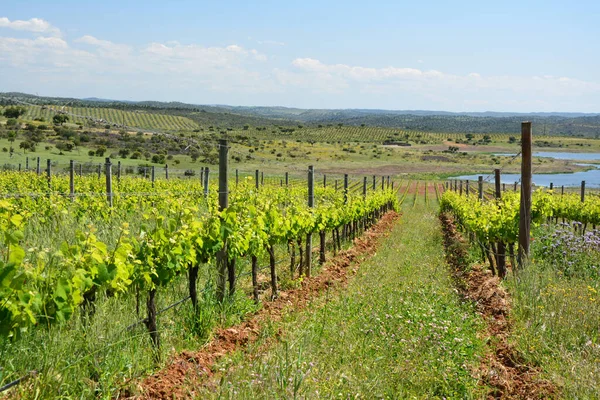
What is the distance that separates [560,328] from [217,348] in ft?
12.6

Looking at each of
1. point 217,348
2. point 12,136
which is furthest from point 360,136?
point 217,348

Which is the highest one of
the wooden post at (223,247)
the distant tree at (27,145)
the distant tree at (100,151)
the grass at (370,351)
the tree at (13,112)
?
the tree at (13,112)

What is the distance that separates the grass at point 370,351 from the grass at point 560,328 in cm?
60

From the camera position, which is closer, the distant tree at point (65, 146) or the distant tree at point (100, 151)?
the distant tree at point (65, 146)

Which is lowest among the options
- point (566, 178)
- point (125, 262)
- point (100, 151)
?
point (566, 178)

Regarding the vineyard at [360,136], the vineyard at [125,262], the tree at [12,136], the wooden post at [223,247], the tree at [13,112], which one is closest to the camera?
the vineyard at [125,262]

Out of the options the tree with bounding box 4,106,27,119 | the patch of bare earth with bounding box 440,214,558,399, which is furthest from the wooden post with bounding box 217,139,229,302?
the tree with bounding box 4,106,27,119

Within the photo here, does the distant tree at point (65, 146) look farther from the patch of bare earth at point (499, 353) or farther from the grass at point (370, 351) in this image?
the grass at point (370, 351)

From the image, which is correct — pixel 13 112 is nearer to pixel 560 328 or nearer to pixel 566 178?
pixel 560 328

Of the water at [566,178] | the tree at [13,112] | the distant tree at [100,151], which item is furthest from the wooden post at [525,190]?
the tree at [13,112]

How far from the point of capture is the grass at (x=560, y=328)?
17.0 feet

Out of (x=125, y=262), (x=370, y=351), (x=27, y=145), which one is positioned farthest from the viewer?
(x=27, y=145)

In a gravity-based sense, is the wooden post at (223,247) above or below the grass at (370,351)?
above

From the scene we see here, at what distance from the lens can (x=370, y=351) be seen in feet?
20.7
